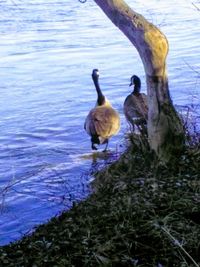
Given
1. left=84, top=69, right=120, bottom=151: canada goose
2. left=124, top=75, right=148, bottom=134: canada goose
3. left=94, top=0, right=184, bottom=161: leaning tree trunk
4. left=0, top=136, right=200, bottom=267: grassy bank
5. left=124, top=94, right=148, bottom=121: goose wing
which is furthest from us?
left=84, top=69, right=120, bottom=151: canada goose

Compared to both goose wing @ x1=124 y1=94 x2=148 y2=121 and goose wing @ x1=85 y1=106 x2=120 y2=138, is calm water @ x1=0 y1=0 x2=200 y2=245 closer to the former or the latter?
goose wing @ x1=85 y1=106 x2=120 y2=138

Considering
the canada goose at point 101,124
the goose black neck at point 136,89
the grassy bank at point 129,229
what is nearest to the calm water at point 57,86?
the canada goose at point 101,124

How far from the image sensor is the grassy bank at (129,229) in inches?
192

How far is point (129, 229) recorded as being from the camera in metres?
5.29

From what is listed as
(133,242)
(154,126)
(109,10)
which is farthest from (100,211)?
(109,10)

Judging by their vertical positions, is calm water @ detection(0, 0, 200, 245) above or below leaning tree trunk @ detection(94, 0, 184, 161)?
below

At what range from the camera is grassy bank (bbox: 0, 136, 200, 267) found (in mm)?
4867

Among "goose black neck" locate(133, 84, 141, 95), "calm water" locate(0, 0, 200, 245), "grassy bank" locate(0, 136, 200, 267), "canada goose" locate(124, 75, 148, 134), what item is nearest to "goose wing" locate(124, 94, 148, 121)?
"canada goose" locate(124, 75, 148, 134)

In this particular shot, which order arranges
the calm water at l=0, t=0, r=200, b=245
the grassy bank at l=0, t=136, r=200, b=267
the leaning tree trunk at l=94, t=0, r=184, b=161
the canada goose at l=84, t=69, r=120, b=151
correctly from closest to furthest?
the grassy bank at l=0, t=136, r=200, b=267, the leaning tree trunk at l=94, t=0, r=184, b=161, the calm water at l=0, t=0, r=200, b=245, the canada goose at l=84, t=69, r=120, b=151

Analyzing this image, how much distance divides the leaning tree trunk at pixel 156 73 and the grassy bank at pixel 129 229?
449 millimetres

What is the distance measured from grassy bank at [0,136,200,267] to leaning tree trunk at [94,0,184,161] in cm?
45

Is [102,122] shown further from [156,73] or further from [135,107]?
[156,73]

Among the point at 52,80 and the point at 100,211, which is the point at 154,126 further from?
the point at 52,80

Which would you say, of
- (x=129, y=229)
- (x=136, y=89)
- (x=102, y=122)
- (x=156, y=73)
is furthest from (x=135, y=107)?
(x=129, y=229)
